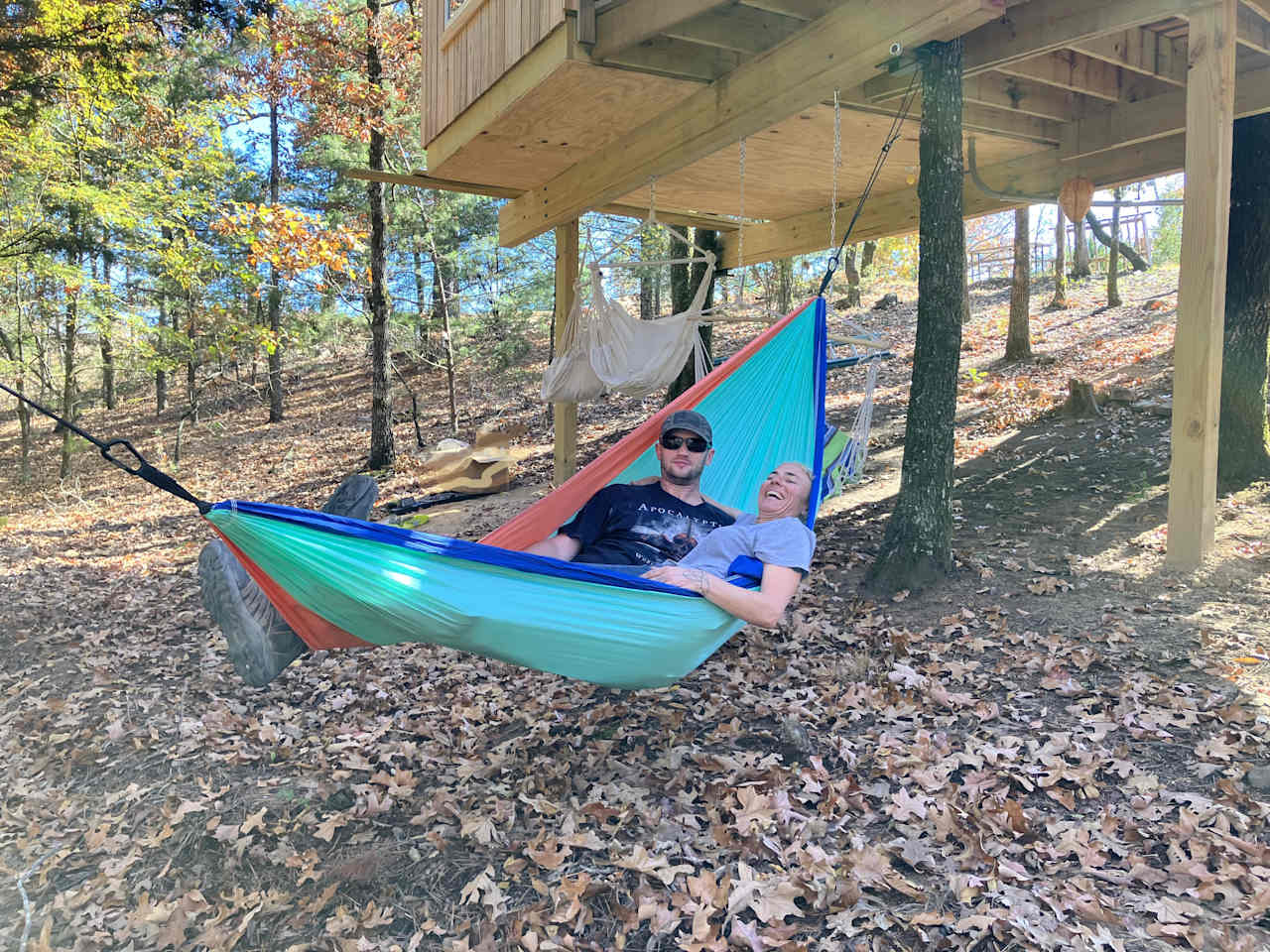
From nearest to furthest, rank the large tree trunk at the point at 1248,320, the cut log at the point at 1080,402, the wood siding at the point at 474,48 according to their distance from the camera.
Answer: the wood siding at the point at 474,48, the large tree trunk at the point at 1248,320, the cut log at the point at 1080,402

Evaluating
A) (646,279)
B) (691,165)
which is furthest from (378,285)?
(691,165)

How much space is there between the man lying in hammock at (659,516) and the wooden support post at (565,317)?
2.89 m

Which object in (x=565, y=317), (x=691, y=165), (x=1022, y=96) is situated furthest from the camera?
(x=565, y=317)

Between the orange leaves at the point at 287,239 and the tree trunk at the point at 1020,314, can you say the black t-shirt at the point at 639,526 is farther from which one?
the tree trunk at the point at 1020,314

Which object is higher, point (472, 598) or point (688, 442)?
point (688, 442)

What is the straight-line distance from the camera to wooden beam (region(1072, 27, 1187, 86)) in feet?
11.4

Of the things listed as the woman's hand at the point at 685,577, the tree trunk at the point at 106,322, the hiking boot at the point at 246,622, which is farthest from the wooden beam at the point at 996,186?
the tree trunk at the point at 106,322

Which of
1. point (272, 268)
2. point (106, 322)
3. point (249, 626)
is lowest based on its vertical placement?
point (249, 626)

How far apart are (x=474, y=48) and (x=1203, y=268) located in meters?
3.47

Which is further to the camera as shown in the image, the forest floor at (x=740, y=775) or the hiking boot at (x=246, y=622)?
the hiking boot at (x=246, y=622)

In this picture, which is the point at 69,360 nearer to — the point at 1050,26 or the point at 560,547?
the point at 560,547

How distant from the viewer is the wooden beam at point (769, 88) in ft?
8.38

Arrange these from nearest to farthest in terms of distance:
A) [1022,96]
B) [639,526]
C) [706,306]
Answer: [639,526] < [1022,96] < [706,306]

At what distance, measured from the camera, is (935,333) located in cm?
304
